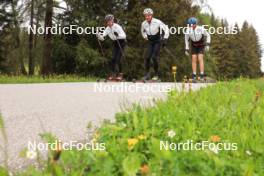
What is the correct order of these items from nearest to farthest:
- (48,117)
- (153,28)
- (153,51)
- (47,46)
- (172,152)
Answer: (172,152) < (48,117) < (153,28) < (153,51) < (47,46)

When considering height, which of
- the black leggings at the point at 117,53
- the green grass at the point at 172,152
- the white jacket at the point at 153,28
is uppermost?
the white jacket at the point at 153,28

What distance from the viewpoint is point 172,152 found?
2.84m

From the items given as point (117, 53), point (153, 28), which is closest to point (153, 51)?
point (153, 28)

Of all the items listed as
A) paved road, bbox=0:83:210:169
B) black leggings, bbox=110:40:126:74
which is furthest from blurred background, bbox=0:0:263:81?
paved road, bbox=0:83:210:169

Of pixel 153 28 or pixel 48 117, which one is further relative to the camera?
pixel 153 28

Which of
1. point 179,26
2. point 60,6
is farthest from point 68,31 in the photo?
point 179,26

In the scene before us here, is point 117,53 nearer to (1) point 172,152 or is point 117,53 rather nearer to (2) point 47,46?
(1) point 172,152

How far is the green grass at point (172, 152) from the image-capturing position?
243 cm

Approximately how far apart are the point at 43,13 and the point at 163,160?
23.8m

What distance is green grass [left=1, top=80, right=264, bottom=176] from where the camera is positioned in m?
2.43

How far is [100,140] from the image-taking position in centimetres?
319

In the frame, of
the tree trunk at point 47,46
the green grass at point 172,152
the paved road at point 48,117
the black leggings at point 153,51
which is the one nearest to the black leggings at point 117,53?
the black leggings at point 153,51

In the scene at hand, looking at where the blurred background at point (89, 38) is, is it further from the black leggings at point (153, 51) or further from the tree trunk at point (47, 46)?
the black leggings at point (153, 51)

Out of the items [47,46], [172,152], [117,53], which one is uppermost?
[47,46]
